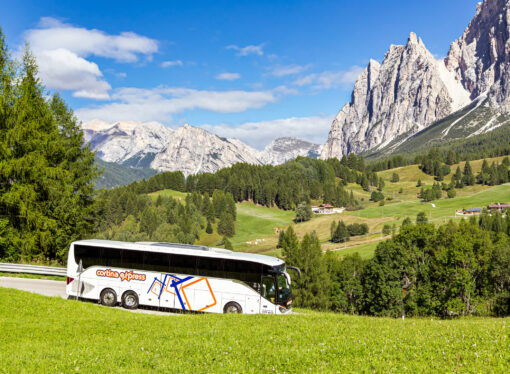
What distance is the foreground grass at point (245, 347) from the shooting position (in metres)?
10.2

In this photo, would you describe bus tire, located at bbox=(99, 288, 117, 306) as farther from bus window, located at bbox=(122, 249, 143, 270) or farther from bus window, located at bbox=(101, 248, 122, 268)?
bus window, located at bbox=(122, 249, 143, 270)

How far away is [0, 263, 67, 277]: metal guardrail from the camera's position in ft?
99.1

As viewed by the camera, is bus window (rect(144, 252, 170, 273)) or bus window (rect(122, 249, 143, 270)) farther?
bus window (rect(122, 249, 143, 270))

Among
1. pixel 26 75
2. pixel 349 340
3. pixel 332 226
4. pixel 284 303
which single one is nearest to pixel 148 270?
pixel 284 303

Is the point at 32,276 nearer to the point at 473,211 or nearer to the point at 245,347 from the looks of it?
the point at 245,347

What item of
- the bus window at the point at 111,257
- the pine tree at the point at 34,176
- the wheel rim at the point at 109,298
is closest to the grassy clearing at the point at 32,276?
the pine tree at the point at 34,176

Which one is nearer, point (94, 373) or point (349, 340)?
point (94, 373)

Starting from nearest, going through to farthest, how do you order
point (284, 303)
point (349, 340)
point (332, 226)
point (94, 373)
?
1. point (94, 373)
2. point (349, 340)
3. point (284, 303)
4. point (332, 226)

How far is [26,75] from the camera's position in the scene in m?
33.7

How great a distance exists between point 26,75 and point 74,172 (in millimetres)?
9832

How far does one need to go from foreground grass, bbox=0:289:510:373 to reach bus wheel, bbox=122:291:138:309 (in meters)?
8.54

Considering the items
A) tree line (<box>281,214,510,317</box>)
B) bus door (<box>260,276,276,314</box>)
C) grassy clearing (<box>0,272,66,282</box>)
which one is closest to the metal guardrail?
grassy clearing (<box>0,272,66,282</box>)

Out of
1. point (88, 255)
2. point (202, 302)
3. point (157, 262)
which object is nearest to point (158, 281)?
point (157, 262)

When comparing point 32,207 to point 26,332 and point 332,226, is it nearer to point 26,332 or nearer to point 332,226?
point 26,332
